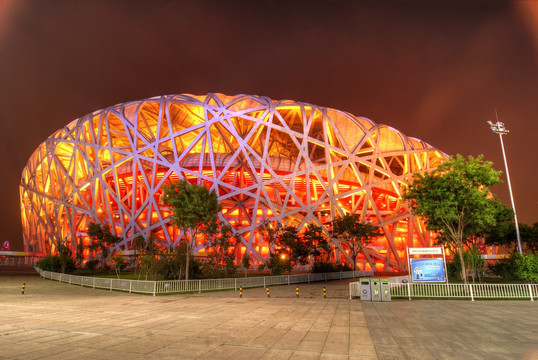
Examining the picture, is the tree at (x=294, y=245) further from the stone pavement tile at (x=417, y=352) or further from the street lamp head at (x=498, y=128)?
the stone pavement tile at (x=417, y=352)

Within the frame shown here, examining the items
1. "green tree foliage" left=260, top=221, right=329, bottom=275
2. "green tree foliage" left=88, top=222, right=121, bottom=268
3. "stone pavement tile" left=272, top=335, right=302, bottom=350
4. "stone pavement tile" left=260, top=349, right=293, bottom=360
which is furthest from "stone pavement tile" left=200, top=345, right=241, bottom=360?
"green tree foliage" left=88, top=222, right=121, bottom=268

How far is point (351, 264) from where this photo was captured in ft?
135

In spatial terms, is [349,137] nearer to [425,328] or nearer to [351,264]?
[351,264]

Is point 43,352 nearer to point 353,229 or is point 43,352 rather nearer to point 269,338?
point 269,338

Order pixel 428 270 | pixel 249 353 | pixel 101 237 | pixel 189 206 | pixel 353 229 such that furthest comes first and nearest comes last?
pixel 101 237 → pixel 353 229 → pixel 189 206 → pixel 428 270 → pixel 249 353

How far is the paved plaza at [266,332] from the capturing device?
6.77 meters

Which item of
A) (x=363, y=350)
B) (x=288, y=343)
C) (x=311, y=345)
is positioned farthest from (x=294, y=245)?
(x=363, y=350)

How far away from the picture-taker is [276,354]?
21.8ft

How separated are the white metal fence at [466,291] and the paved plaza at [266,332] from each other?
116 inches

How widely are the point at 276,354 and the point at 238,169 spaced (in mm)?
38772

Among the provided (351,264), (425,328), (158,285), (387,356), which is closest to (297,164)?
(351,264)

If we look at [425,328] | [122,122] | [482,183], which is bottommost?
[425,328]

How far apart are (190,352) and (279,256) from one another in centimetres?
2617

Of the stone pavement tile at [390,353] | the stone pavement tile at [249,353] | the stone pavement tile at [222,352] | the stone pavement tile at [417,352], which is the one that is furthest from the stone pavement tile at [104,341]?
the stone pavement tile at [417,352]
